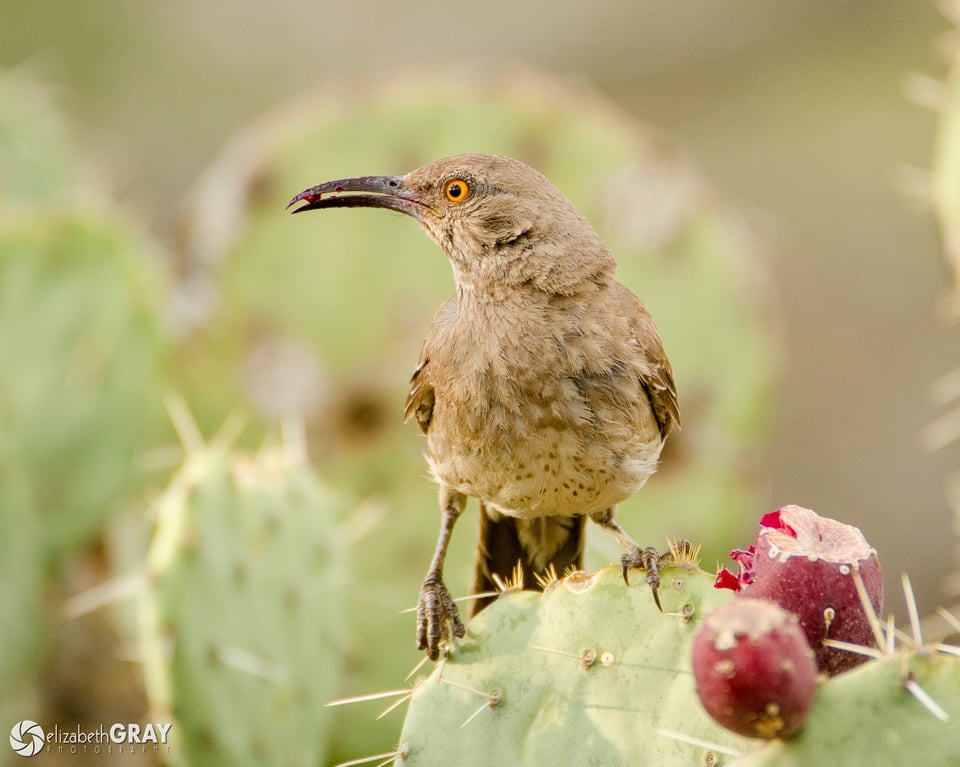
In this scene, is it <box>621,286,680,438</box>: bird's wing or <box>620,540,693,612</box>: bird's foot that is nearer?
<box>620,540,693,612</box>: bird's foot

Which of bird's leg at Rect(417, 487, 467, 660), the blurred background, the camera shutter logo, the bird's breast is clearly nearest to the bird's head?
the bird's breast

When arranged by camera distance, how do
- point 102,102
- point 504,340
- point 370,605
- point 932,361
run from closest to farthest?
point 504,340 → point 370,605 → point 932,361 → point 102,102

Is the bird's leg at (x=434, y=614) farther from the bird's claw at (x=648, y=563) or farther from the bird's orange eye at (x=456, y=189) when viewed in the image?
the bird's orange eye at (x=456, y=189)

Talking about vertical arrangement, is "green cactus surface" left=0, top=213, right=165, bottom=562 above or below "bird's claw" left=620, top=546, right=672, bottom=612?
above

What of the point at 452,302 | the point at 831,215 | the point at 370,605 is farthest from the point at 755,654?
the point at 831,215

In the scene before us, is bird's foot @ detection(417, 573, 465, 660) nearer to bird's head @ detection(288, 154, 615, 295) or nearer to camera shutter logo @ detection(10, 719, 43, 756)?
bird's head @ detection(288, 154, 615, 295)

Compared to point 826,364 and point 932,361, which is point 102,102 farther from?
point 932,361

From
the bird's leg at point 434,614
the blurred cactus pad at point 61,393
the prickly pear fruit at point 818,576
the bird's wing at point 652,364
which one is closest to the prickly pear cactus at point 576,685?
the prickly pear fruit at point 818,576
